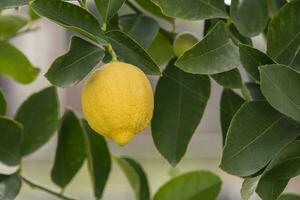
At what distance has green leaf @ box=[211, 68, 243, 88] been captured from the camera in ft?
2.15

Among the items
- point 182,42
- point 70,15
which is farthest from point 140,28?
point 70,15

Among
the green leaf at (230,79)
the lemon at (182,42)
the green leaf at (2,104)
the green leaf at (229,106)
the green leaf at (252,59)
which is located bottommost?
the green leaf at (2,104)

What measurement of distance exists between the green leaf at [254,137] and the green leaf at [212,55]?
0.05 m

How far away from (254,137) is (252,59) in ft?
0.24

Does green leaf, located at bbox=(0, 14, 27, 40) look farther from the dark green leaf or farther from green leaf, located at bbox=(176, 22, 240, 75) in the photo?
green leaf, located at bbox=(176, 22, 240, 75)

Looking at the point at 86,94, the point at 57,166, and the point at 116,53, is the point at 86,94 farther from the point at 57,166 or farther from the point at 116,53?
the point at 57,166

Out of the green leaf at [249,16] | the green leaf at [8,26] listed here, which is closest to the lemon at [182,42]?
the green leaf at [249,16]

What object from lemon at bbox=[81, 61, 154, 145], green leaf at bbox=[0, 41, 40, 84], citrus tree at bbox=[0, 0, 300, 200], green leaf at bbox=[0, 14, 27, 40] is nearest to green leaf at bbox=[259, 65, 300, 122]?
citrus tree at bbox=[0, 0, 300, 200]

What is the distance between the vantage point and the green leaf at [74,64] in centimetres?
57

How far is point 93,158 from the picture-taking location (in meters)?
0.88

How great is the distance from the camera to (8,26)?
3.29ft

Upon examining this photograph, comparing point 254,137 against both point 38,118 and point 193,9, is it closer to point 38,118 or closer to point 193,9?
point 193,9

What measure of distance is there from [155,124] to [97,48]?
0.15 m

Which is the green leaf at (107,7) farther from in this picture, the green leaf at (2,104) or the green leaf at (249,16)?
the green leaf at (2,104)
